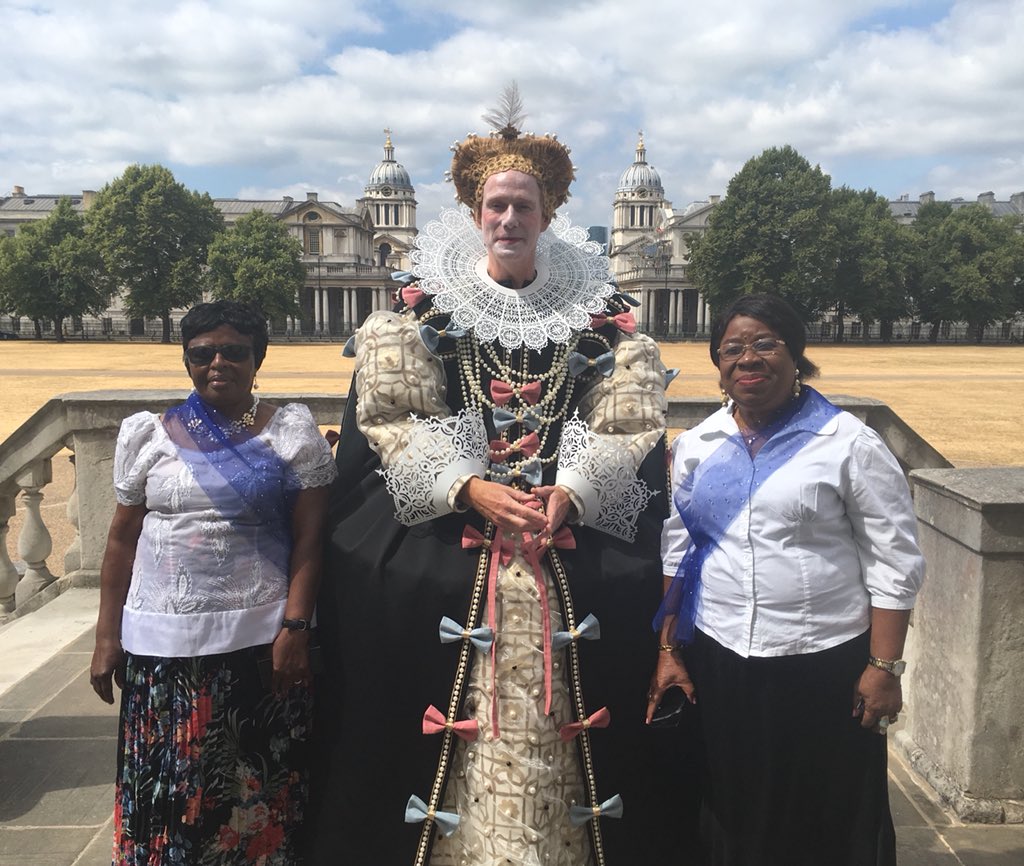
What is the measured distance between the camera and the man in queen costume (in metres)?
2.37

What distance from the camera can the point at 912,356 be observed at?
38.7 m

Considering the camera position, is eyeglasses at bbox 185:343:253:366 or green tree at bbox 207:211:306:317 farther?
green tree at bbox 207:211:306:317

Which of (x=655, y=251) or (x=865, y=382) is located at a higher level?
(x=655, y=251)

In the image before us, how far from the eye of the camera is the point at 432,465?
2363mm

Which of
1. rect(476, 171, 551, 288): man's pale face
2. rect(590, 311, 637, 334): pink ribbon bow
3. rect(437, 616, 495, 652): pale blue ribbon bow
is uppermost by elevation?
rect(476, 171, 551, 288): man's pale face

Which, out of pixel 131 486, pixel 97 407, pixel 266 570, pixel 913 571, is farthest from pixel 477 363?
pixel 97 407

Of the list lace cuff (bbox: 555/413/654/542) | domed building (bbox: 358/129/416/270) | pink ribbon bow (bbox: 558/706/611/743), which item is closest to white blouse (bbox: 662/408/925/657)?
lace cuff (bbox: 555/413/654/542)

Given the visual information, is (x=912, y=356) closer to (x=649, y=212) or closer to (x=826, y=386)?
(x=826, y=386)

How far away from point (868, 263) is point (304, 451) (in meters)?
53.2

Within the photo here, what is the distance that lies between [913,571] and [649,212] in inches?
4327

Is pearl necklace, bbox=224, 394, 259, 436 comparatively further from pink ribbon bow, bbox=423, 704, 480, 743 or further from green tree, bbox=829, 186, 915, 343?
green tree, bbox=829, 186, 915, 343

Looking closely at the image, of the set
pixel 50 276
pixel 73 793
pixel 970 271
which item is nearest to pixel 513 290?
pixel 73 793

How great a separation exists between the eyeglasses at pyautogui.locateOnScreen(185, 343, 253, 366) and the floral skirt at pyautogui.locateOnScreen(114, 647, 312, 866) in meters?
0.90

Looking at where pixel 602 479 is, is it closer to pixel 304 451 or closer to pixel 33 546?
pixel 304 451
